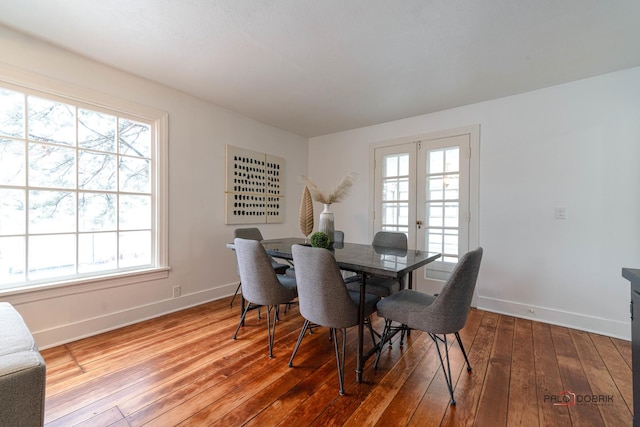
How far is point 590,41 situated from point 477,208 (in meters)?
1.71

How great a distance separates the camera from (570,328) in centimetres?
266

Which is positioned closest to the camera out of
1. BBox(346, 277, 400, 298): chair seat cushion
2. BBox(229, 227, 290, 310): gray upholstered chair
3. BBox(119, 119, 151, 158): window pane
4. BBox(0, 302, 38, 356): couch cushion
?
BBox(0, 302, 38, 356): couch cushion

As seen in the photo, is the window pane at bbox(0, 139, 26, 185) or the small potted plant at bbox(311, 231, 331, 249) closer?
the window pane at bbox(0, 139, 26, 185)

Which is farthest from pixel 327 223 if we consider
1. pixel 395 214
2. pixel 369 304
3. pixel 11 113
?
pixel 11 113

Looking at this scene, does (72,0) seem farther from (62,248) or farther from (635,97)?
(635,97)

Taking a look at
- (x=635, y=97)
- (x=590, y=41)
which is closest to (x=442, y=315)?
(x=590, y=41)

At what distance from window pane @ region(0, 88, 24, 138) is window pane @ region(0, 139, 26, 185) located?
77 mm

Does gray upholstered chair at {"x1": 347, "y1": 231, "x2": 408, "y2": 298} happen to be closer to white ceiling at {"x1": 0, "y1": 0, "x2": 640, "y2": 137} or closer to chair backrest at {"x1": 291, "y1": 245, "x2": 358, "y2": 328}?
chair backrest at {"x1": 291, "y1": 245, "x2": 358, "y2": 328}

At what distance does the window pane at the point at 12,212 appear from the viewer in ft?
A: 6.71

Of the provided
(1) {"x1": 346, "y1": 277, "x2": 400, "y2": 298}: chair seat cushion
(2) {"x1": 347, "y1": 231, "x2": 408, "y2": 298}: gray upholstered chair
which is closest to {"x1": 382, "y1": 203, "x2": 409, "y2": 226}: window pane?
(2) {"x1": 347, "y1": 231, "x2": 408, "y2": 298}: gray upholstered chair

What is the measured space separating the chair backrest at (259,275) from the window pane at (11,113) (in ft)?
6.28

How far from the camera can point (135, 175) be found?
2.77m

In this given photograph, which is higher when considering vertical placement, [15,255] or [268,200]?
[268,200]

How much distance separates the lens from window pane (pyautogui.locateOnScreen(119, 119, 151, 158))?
8.79 ft
